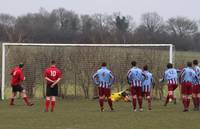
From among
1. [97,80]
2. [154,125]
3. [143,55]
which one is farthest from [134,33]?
[154,125]

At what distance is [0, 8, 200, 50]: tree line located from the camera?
46156 millimetres

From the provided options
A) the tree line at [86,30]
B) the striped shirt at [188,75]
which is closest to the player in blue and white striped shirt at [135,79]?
the striped shirt at [188,75]

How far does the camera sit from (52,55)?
32.5 metres

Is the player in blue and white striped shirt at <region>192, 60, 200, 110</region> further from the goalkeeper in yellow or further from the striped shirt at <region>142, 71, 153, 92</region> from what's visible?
the goalkeeper in yellow

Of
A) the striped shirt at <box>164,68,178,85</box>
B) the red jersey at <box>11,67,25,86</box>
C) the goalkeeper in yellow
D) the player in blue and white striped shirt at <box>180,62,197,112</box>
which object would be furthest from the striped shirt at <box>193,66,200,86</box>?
the red jersey at <box>11,67,25,86</box>

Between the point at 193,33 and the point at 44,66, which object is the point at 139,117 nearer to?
the point at 44,66

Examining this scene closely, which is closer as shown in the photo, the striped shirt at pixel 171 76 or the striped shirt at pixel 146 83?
the striped shirt at pixel 146 83

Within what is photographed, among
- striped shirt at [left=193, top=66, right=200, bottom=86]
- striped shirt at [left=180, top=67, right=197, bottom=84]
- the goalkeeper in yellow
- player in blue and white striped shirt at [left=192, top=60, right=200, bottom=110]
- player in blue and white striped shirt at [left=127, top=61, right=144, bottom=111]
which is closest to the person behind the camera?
player in blue and white striped shirt at [left=127, top=61, right=144, bottom=111]

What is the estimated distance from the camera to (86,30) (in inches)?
2014

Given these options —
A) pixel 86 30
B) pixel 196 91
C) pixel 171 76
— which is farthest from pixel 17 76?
pixel 86 30

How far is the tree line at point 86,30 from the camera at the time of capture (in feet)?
151

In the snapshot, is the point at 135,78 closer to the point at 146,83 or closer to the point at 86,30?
the point at 146,83

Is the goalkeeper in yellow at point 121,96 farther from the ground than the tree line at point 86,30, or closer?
closer

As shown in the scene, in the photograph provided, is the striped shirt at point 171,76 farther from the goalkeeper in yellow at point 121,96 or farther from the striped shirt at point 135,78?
the goalkeeper in yellow at point 121,96
